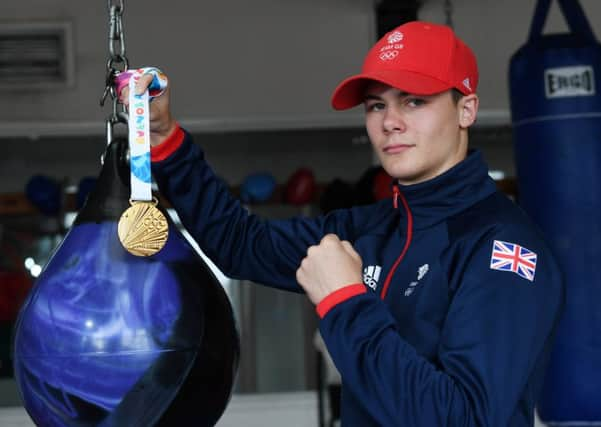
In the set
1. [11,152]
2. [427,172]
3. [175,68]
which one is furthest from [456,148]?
[11,152]

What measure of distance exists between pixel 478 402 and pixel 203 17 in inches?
147

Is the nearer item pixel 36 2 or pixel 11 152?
→ pixel 36 2

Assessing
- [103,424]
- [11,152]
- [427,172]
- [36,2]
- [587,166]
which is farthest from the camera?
[11,152]

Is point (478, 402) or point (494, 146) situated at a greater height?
point (478, 402)

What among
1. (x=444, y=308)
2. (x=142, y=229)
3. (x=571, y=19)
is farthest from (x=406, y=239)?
(x=571, y=19)

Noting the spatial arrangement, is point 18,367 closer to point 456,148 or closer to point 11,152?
point 456,148

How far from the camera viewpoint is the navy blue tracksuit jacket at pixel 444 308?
1088mm

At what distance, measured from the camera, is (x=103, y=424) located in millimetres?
1078

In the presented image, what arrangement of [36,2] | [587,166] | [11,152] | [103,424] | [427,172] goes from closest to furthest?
1. [103,424]
2. [427,172]
3. [587,166]
4. [36,2]
5. [11,152]

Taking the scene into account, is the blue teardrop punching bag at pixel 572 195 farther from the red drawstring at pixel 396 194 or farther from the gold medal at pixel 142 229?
the gold medal at pixel 142 229

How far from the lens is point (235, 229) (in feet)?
5.07

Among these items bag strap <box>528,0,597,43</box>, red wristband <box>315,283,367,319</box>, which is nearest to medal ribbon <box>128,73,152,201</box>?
red wristband <box>315,283,367,319</box>

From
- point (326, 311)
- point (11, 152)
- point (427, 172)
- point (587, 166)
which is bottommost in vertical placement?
point (11, 152)

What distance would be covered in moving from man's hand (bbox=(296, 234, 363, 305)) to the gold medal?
0.19 metres
